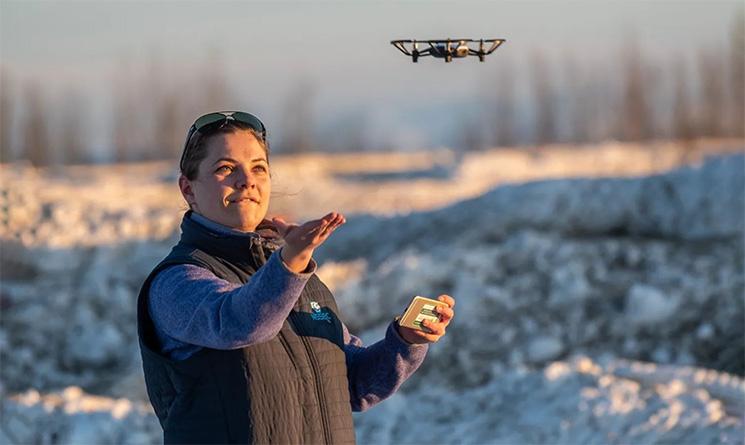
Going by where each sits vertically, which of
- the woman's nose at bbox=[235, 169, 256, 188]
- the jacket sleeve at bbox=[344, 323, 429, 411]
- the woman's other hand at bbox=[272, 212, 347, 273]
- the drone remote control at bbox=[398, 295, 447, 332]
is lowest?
the jacket sleeve at bbox=[344, 323, 429, 411]

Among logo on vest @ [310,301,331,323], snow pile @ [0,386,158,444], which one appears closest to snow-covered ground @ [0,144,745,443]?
snow pile @ [0,386,158,444]

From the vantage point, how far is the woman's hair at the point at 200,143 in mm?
3465

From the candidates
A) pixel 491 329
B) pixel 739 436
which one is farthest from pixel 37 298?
pixel 739 436

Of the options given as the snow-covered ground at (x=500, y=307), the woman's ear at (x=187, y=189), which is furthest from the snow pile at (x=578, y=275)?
the woman's ear at (x=187, y=189)

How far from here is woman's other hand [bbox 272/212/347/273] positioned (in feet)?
9.99

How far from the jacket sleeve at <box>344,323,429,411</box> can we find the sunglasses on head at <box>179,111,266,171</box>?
62 centimetres

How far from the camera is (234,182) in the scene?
3.41 metres

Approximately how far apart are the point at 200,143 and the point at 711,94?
61.2 metres

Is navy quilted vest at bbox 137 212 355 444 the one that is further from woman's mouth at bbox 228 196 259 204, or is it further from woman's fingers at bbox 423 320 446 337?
woman's fingers at bbox 423 320 446 337

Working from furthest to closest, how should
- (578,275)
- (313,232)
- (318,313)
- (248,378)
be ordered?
(578,275) → (318,313) → (248,378) → (313,232)

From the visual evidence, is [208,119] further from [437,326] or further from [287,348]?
[437,326]

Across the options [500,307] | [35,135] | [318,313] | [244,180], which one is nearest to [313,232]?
[244,180]

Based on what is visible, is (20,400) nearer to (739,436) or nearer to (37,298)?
(739,436)

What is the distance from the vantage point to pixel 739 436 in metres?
8.54
